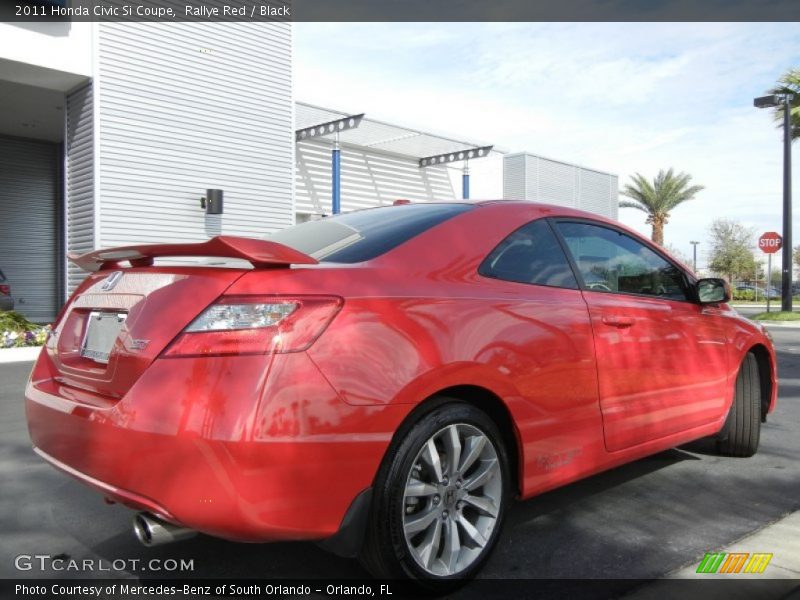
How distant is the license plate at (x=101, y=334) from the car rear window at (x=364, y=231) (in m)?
0.80

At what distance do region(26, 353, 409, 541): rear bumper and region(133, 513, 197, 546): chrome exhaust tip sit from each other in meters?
0.10

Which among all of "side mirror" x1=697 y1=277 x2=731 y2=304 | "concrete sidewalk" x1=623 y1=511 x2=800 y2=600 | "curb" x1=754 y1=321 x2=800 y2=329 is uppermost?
"side mirror" x1=697 y1=277 x2=731 y2=304

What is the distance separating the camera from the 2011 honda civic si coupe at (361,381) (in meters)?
2.12

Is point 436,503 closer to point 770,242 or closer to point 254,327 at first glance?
point 254,327

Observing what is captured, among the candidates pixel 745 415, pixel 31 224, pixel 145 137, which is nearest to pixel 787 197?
pixel 145 137

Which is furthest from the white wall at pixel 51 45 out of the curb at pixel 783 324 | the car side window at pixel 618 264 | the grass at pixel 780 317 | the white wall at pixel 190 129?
the grass at pixel 780 317

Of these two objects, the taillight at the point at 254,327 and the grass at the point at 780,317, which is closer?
the taillight at the point at 254,327

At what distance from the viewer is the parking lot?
2828 mm

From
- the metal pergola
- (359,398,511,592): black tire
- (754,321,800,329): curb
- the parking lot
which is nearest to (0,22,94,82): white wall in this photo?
the metal pergola

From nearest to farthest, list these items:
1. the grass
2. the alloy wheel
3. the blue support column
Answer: the alloy wheel < the blue support column < the grass

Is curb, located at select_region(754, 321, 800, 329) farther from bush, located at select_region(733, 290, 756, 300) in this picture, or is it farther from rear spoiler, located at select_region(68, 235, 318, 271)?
bush, located at select_region(733, 290, 756, 300)

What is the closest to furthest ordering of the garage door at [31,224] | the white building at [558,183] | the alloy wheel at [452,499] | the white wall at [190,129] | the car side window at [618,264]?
1. the alloy wheel at [452,499]
2. the car side window at [618,264]
3. the white wall at [190,129]
4. the garage door at [31,224]
5. the white building at [558,183]

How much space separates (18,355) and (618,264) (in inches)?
387

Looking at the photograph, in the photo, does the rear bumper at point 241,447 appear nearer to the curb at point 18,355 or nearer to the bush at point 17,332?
the curb at point 18,355
